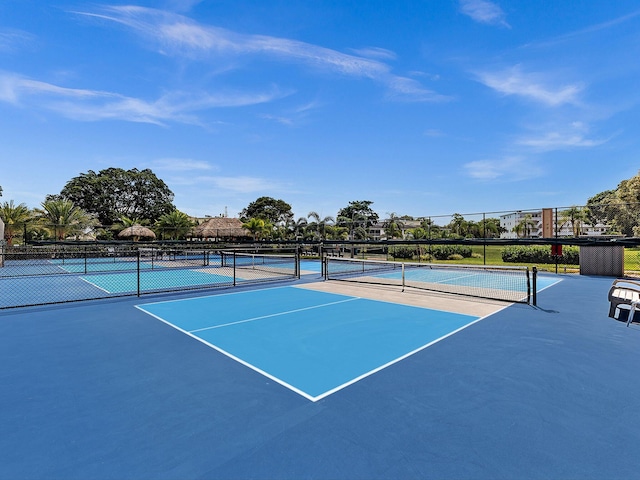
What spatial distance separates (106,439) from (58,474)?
51cm

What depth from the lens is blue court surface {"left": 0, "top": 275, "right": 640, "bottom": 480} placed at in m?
2.99

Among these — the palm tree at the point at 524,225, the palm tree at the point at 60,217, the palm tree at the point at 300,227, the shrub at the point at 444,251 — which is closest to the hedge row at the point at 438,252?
the shrub at the point at 444,251

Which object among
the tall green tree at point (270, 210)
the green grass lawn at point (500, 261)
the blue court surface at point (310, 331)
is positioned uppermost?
the tall green tree at point (270, 210)

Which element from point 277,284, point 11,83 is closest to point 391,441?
point 277,284

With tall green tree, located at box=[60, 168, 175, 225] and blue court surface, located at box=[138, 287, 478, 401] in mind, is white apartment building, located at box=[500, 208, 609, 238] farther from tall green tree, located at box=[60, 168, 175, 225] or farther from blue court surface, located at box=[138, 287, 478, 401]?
tall green tree, located at box=[60, 168, 175, 225]

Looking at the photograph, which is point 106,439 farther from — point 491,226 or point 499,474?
point 491,226

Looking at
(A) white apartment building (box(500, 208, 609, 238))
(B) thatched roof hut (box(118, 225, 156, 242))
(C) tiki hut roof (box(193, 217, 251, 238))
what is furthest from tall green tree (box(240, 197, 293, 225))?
(A) white apartment building (box(500, 208, 609, 238))

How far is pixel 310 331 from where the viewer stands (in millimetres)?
7344

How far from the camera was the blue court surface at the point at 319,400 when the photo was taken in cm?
299

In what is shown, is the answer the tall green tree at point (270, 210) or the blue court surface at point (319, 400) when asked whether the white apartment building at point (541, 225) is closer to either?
the blue court surface at point (319, 400)

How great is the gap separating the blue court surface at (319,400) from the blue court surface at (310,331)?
2.2 inches

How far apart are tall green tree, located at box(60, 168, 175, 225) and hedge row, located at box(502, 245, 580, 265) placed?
5245 centimetres

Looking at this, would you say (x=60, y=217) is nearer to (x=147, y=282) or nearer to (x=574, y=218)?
(x=147, y=282)

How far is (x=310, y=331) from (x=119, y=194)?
2316 inches
